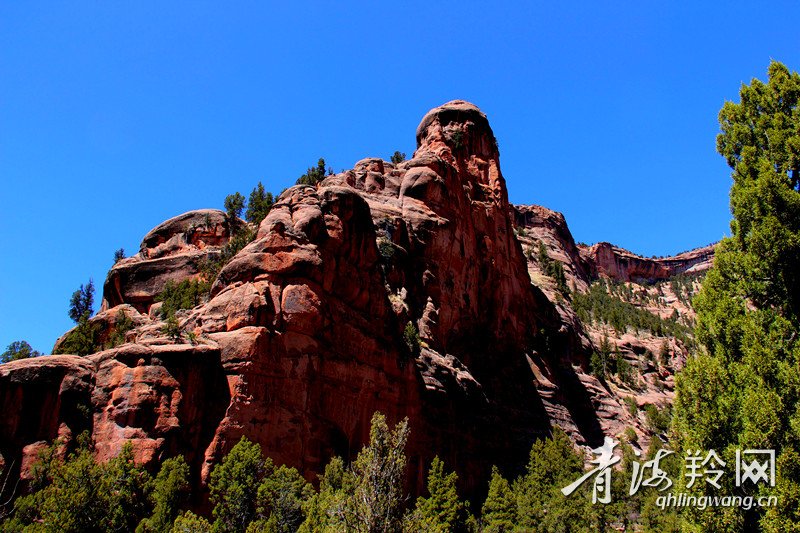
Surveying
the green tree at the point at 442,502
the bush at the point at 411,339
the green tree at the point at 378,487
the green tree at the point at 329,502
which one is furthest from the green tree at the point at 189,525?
the bush at the point at 411,339

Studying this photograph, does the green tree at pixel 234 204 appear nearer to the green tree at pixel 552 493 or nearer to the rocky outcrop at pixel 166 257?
the rocky outcrop at pixel 166 257

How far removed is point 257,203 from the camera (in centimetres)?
6819

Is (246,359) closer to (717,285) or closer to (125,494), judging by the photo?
(125,494)

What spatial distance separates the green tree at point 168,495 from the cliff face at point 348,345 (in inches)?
51.5

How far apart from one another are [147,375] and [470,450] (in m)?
A: 30.5

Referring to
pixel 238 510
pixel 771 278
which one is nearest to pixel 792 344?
pixel 771 278

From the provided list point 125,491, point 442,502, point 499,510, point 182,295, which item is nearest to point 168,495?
point 125,491

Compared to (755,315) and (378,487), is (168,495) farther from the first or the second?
(755,315)

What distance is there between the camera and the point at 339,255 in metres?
45.0

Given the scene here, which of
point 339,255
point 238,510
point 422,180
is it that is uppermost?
point 422,180

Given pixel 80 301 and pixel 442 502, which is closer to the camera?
pixel 442 502

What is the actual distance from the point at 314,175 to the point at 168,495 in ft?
151

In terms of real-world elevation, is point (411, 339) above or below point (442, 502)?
above

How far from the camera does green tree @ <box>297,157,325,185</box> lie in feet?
223
